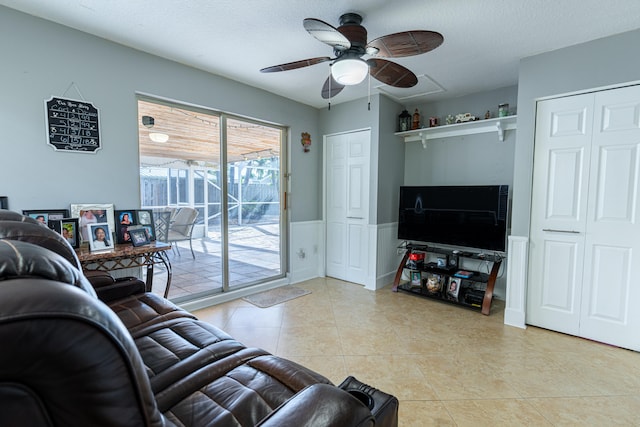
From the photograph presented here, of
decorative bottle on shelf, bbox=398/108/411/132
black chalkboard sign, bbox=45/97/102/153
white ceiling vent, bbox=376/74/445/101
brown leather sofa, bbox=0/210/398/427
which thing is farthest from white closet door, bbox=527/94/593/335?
black chalkboard sign, bbox=45/97/102/153

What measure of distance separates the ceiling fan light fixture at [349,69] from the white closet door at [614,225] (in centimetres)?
206

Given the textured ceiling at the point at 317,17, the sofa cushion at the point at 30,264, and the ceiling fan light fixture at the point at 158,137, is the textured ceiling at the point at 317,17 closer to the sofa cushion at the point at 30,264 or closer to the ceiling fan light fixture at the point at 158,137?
the ceiling fan light fixture at the point at 158,137

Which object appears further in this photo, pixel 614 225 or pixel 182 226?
pixel 182 226

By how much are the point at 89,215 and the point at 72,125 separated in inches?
27.6

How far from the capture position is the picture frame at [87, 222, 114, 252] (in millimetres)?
2287

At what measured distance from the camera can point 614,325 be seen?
97.2 inches

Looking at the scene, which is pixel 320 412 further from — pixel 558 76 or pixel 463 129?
pixel 463 129

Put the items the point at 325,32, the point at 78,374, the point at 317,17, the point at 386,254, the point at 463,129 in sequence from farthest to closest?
1. the point at 386,254
2. the point at 463,129
3. the point at 317,17
4. the point at 325,32
5. the point at 78,374

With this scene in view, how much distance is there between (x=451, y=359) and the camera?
90.6 inches

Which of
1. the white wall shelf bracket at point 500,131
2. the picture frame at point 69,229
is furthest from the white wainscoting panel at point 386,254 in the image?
the picture frame at point 69,229

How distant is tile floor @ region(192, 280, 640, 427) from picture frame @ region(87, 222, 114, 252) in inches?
44.3

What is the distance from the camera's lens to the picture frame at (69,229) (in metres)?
2.22

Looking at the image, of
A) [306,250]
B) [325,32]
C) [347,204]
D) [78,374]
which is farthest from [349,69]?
[306,250]

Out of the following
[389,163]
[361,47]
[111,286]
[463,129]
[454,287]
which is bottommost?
[454,287]
